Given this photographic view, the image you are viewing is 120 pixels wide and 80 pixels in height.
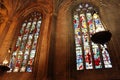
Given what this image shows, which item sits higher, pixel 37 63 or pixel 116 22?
pixel 116 22

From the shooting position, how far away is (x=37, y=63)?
32.6 ft

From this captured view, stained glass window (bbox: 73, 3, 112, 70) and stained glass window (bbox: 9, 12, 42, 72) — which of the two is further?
stained glass window (bbox: 9, 12, 42, 72)

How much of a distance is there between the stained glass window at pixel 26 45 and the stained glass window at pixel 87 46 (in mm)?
2762

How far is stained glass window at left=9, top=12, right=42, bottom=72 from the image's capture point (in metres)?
10.4

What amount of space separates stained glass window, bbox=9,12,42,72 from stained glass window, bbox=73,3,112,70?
9.06 feet

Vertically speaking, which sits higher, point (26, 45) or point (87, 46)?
point (26, 45)

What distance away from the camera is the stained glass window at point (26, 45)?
1045cm

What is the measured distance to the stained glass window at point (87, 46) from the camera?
945 cm

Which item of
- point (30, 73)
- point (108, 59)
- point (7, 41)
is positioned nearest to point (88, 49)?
point (108, 59)

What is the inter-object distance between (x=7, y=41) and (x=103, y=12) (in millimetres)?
6878

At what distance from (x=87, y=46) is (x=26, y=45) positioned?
159 inches

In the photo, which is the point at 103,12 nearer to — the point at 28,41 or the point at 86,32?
the point at 86,32

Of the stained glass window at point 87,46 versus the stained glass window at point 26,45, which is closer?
the stained glass window at point 87,46

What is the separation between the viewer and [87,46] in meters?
10.4
